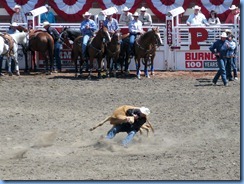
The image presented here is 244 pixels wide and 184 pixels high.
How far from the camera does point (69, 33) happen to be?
23750 mm

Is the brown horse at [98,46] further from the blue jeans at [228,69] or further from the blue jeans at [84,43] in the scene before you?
the blue jeans at [228,69]

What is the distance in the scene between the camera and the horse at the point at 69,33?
77.7ft

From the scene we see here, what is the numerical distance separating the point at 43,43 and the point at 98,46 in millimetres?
1882

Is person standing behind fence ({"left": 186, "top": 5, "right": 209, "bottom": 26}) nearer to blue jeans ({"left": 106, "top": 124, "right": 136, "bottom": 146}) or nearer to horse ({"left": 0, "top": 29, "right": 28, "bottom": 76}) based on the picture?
horse ({"left": 0, "top": 29, "right": 28, "bottom": 76})

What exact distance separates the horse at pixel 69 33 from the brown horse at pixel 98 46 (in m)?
1.51

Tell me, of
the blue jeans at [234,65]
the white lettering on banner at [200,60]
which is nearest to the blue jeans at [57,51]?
the white lettering on banner at [200,60]

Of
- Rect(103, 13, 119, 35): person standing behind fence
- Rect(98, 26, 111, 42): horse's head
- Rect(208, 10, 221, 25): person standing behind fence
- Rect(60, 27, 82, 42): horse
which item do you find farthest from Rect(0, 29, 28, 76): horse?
Rect(208, 10, 221, 25): person standing behind fence

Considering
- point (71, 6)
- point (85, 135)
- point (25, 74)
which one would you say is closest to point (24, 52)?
point (25, 74)

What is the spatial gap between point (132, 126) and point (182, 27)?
29.2 feet

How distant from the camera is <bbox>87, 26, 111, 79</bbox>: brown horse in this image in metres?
22.0

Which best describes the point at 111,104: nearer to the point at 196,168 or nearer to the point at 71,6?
the point at 196,168

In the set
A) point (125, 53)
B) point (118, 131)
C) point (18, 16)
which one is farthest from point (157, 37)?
point (118, 131)

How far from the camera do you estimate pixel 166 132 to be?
16250mm

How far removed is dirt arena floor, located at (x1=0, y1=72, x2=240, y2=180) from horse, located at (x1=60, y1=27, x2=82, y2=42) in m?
1.29
